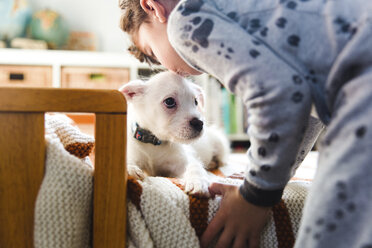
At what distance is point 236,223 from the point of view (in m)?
0.51

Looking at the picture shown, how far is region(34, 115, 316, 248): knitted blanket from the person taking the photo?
48cm

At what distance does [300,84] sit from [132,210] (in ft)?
1.13

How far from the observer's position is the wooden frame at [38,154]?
48 centimetres

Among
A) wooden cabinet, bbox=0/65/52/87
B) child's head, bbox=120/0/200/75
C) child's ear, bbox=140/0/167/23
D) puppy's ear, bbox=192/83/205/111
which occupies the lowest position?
wooden cabinet, bbox=0/65/52/87

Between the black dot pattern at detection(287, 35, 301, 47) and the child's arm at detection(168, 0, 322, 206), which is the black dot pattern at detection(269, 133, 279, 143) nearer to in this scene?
the child's arm at detection(168, 0, 322, 206)

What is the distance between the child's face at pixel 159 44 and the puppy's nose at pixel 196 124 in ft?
0.45

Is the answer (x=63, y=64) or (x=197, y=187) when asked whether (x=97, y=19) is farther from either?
(x=197, y=187)

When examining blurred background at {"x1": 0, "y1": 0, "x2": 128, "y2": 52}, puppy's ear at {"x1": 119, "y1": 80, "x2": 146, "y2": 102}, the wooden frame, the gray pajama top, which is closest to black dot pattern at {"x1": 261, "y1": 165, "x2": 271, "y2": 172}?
the gray pajama top

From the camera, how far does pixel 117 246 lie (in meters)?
0.52

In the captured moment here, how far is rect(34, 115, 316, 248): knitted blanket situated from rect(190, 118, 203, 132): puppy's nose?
0.29m

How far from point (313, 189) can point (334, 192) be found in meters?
0.03

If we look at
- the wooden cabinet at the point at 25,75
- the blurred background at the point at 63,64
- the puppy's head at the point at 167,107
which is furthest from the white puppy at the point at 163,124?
the wooden cabinet at the point at 25,75

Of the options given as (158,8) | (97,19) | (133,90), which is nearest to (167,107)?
(133,90)

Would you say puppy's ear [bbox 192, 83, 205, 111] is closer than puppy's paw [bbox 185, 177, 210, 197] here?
No
